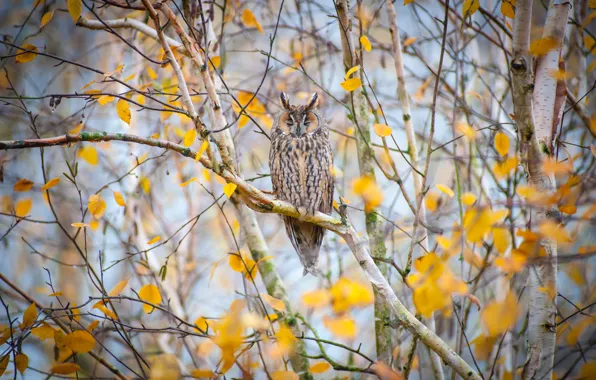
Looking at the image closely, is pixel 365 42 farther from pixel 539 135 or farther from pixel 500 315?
pixel 500 315

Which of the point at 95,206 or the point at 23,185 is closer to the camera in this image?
the point at 23,185

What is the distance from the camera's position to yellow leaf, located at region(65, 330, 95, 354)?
2.01 metres

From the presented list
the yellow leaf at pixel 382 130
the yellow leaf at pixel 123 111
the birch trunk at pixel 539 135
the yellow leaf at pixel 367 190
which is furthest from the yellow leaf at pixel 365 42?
the yellow leaf at pixel 123 111

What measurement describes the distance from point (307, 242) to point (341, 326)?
131cm

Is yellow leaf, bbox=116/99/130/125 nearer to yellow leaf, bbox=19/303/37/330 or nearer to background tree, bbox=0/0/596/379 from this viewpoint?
background tree, bbox=0/0/596/379

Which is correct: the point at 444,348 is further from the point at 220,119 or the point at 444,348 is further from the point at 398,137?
the point at 398,137

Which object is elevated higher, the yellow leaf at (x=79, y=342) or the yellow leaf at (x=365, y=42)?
the yellow leaf at (x=365, y=42)

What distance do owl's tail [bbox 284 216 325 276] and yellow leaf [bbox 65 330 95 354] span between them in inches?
60.8

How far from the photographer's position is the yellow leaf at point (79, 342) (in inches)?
79.2

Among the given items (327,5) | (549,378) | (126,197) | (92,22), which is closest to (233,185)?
(92,22)

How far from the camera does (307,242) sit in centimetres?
335

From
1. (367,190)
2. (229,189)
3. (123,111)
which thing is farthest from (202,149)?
(367,190)

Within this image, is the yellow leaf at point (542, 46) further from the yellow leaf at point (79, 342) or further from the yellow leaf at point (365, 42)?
the yellow leaf at point (79, 342)

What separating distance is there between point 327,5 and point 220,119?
2033mm
